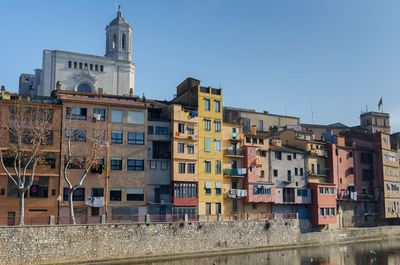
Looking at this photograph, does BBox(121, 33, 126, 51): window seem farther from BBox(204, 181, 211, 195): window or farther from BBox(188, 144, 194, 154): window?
BBox(204, 181, 211, 195): window

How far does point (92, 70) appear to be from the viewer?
330 feet

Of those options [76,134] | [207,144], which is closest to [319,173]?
[207,144]

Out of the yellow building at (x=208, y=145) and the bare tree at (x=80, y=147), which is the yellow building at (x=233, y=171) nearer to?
the yellow building at (x=208, y=145)

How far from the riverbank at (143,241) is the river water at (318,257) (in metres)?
2.63

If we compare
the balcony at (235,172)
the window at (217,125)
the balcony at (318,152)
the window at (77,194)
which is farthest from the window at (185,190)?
the balcony at (318,152)

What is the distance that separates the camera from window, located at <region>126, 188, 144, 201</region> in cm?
5941

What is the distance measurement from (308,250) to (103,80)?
194 feet

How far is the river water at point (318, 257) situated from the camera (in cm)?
5144

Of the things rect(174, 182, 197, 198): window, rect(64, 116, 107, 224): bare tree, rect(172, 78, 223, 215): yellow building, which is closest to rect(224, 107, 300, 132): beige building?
rect(172, 78, 223, 215): yellow building

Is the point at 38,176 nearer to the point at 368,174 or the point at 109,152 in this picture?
the point at 109,152

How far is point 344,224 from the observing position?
80000mm

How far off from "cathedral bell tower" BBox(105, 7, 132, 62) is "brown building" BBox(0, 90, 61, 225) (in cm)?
5646

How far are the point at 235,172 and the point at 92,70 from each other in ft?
152

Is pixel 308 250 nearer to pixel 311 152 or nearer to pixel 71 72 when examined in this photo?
pixel 311 152
